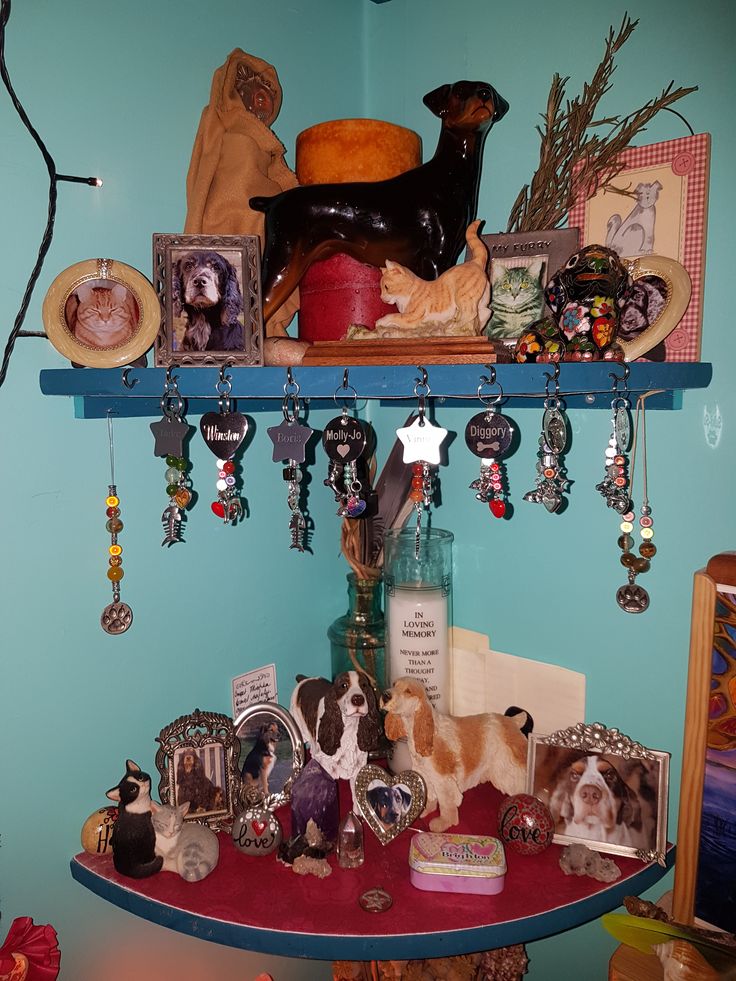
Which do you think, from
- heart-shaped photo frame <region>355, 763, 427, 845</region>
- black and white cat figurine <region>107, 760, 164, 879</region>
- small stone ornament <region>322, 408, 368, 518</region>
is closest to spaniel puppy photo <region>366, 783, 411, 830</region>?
heart-shaped photo frame <region>355, 763, 427, 845</region>

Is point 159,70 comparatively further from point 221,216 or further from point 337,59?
point 337,59

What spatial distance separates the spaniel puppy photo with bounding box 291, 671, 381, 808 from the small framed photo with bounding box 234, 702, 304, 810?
2.4 inches

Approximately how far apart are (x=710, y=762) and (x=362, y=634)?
0.52 meters

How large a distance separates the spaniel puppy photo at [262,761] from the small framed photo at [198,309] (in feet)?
1.66

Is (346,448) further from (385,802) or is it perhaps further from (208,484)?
(385,802)

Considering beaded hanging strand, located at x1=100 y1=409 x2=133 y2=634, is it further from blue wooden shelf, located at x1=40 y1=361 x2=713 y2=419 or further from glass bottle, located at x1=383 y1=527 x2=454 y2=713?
glass bottle, located at x1=383 y1=527 x2=454 y2=713

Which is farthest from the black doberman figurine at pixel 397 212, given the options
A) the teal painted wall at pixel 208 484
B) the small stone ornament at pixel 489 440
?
the small stone ornament at pixel 489 440

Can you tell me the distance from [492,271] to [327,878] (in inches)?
30.9

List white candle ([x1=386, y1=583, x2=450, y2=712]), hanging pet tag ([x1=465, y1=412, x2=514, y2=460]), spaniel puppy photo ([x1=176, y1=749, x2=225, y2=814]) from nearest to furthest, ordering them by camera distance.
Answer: hanging pet tag ([x1=465, y1=412, x2=514, y2=460])
spaniel puppy photo ([x1=176, y1=749, x2=225, y2=814])
white candle ([x1=386, y1=583, x2=450, y2=712])

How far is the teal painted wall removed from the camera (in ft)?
3.01

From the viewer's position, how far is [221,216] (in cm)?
101

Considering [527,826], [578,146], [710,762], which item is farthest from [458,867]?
[578,146]

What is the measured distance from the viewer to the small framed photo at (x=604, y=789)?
0.95 metres

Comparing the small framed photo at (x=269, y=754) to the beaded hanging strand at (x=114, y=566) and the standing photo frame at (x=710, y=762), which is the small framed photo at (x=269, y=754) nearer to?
the beaded hanging strand at (x=114, y=566)
